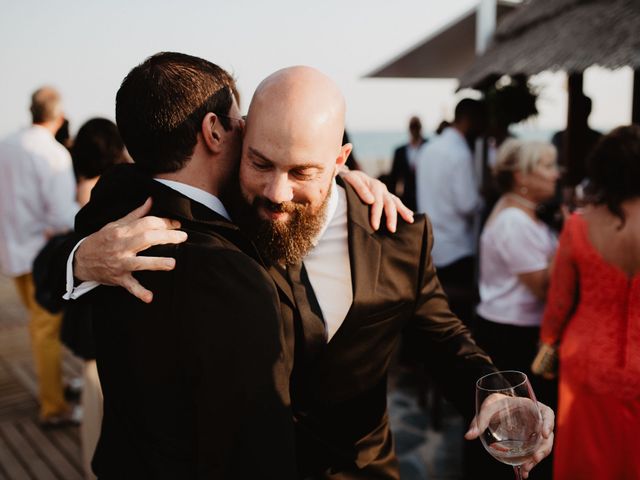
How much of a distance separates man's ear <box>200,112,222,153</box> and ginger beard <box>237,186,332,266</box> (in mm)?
164

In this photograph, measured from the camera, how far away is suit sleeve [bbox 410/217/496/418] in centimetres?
180

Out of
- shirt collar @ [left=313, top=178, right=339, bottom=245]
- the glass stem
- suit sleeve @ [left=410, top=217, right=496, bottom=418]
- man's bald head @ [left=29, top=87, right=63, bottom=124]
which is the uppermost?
man's bald head @ [left=29, top=87, right=63, bottom=124]

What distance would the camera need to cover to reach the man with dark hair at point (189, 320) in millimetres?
1215

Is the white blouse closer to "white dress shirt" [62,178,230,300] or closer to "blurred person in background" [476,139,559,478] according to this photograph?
"blurred person in background" [476,139,559,478]

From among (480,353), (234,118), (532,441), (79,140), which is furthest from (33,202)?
(532,441)

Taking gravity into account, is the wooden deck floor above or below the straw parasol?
below

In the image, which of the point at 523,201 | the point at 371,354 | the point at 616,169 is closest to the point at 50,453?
the point at 371,354

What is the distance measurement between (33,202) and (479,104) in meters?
3.90

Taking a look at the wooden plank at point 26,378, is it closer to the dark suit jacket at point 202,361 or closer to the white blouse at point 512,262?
the white blouse at point 512,262

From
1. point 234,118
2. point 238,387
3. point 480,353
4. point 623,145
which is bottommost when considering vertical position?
point 480,353

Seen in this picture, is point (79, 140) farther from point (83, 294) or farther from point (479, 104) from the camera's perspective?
point (479, 104)

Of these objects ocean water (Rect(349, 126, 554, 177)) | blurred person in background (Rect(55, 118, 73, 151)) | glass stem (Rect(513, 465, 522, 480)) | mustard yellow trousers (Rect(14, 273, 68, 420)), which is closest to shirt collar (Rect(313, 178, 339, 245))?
glass stem (Rect(513, 465, 522, 480))

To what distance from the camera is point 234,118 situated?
1.61 metres

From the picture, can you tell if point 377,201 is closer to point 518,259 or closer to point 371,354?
point 371,354
